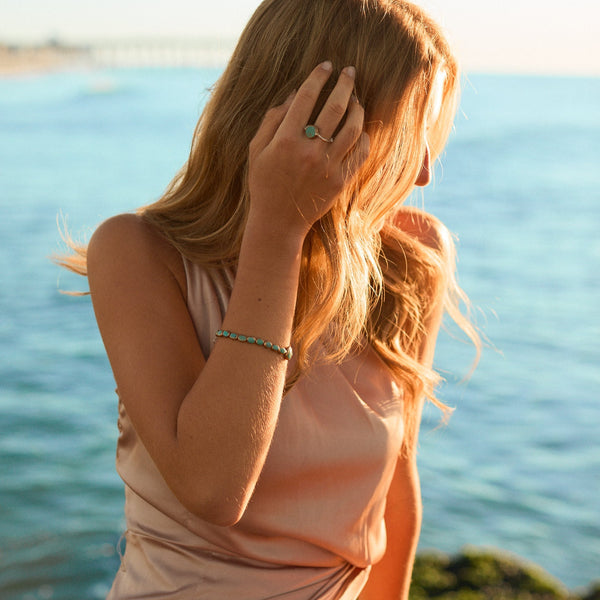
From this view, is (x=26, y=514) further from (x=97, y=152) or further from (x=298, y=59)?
(x=97, y=152)

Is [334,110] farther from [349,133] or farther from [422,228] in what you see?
[422,228]

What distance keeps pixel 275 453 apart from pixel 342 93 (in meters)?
0.70

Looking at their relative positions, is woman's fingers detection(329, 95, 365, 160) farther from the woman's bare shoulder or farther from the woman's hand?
the woman's bare shoulder

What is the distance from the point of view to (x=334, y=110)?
4.56 ft

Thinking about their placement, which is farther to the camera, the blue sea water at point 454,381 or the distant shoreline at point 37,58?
the distant shoreline at point 37,58

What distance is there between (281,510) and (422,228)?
83cm

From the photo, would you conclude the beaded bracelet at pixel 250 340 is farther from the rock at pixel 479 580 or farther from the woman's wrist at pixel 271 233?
the rock at pixel 479 580

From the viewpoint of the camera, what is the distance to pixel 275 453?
58.1 inches

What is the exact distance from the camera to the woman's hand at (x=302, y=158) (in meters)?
1.36

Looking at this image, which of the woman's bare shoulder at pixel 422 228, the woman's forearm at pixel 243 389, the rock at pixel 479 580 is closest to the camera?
the woman's forearm at pixel 243 389

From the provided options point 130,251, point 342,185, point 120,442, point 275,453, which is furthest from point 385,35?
point 120,442

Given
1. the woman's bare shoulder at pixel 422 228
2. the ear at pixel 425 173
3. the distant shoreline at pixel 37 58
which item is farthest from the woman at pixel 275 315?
the distant shoreline at pixel 37 58

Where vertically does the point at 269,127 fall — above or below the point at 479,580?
above

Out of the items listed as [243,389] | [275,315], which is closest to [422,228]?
[275,315]
